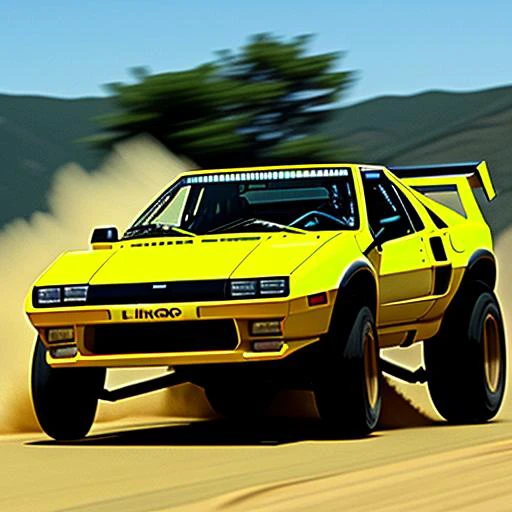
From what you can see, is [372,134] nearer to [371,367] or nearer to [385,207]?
[385,207]

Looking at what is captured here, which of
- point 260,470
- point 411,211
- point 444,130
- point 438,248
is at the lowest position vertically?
point 260,470

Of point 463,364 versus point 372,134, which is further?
point 372,134

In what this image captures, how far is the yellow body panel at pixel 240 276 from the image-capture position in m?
10.6

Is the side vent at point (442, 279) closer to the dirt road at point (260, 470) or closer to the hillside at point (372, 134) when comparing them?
the dirt road at point (260, 470)

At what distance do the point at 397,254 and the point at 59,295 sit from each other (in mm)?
2479

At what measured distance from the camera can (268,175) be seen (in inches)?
489

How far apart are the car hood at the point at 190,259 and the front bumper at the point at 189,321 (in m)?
0.19

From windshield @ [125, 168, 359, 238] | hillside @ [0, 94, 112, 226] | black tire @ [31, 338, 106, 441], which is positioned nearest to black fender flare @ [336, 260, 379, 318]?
windshield @ [125, 168, 359, 238]

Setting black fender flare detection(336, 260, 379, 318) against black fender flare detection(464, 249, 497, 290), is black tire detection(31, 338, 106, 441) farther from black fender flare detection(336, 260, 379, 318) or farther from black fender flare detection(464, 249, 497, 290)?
black fender flare detection(464, 249, 497, 290)

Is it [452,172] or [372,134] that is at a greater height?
[372,134]

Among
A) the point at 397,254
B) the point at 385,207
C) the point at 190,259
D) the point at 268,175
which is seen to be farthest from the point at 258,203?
the point at 190,259

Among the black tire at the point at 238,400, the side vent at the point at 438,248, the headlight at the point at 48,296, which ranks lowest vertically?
the black tire at the point at 238,400

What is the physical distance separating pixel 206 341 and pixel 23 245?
717 centimetres

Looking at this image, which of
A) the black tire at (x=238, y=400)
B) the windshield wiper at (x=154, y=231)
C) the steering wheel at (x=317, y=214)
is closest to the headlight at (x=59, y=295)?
the windshield wiper at (x=154, y=231)
